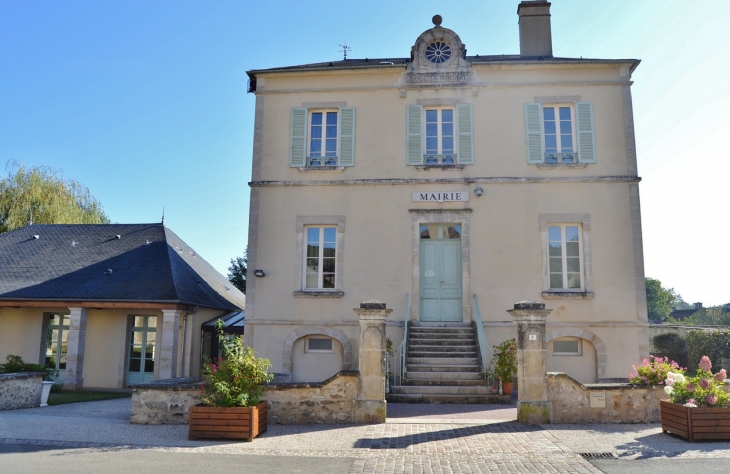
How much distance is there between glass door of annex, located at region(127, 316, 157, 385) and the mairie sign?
8900 millimetres

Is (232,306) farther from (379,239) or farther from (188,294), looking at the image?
(379,239)

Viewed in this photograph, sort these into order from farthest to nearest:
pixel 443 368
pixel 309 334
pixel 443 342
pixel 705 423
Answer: pixel 309 334 < pixel 443 342 < pixel 443 368 < pixel 705 423

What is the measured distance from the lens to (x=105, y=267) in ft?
59.7

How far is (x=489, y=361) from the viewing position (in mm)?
12547

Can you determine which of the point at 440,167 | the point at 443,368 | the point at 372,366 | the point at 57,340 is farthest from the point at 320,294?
the point at 57,340

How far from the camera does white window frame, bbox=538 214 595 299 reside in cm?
1320

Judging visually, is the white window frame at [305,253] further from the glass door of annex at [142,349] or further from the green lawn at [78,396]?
the glass door of annex at [142,349]

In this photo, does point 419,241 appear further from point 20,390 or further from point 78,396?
point 78,396

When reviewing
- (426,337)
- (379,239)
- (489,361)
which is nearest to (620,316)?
(489,361)

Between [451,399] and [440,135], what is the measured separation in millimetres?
6426

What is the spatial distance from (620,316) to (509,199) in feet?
11.8

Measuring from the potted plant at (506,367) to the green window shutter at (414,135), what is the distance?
15.7 feet

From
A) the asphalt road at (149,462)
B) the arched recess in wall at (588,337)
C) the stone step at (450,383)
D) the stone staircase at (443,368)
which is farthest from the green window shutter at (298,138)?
the asphalt road at (149,462)

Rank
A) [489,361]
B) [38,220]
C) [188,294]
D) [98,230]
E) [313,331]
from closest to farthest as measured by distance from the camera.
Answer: [489,361] → [313,331] → [188,294] → [98,230] → [38,220]
